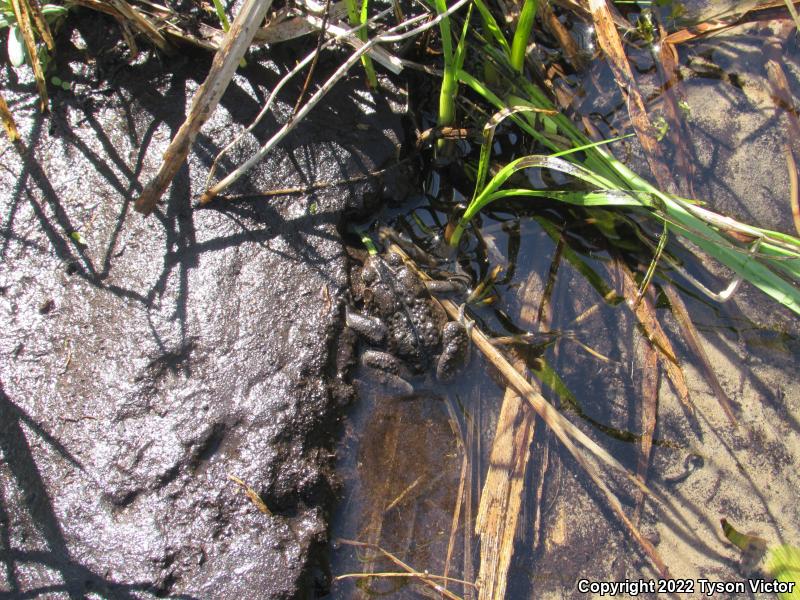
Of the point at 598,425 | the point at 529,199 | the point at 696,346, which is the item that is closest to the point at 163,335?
the point at 529,199

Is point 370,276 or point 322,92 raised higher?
point 322,92

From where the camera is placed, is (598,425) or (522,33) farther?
(598,425)

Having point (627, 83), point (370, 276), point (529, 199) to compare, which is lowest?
point (370, 276)

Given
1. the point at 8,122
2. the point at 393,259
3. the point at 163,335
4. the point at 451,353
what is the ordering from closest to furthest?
1. the point at 163,335
2. the point at 8,122
3. the point at 451,353
4. the point at 393,259

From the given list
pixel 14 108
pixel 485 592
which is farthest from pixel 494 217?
pixel 14 108

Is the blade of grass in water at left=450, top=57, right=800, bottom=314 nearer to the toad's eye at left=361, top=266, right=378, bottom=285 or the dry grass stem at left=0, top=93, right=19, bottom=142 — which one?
the toad's eye at left=361, top=266, right=378, bottom=285

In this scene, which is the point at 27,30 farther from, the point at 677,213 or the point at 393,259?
the point at 677,213

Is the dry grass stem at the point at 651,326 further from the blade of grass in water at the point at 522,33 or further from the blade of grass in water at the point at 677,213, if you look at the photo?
the blade of grass in water at the point at 522,33
